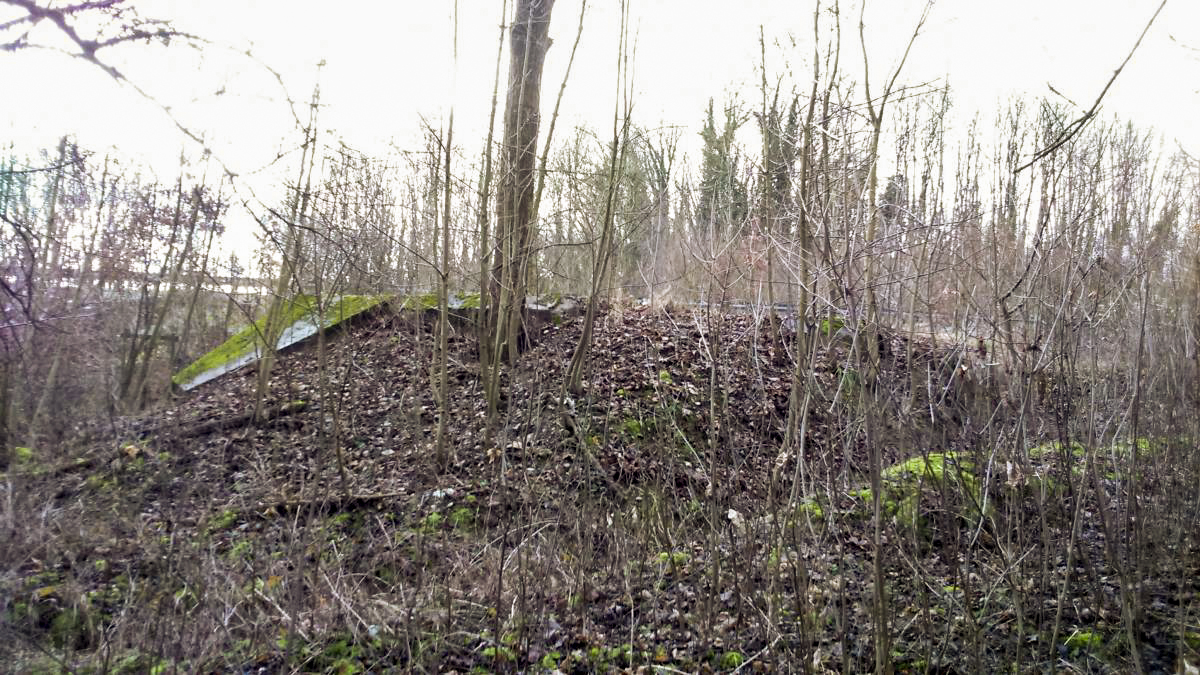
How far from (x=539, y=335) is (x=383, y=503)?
3082 mm

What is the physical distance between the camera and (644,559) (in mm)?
3961

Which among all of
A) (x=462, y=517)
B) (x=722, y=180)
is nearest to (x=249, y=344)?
(x=462, y=517)

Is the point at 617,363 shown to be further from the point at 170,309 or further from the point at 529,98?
the point at 170,309

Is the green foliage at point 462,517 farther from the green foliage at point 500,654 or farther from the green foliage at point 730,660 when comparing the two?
the green foliage at point 730,660

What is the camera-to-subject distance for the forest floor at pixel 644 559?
3131mm

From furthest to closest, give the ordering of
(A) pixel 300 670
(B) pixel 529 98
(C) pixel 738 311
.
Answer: (C) pixel 738 311, (B) pixel 529 98, (A) pixel 300 670

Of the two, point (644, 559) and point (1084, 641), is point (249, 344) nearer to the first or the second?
point (644, 559)

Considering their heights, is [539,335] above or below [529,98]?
below

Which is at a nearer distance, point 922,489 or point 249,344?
point 922,489

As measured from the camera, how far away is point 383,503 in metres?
5.76

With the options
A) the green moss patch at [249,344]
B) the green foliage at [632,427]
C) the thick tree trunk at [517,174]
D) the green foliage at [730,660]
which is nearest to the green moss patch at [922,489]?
the green foliage at [730,660]

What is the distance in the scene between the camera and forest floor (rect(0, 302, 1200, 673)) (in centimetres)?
313

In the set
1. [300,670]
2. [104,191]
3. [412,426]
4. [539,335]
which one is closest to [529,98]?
[539,335]

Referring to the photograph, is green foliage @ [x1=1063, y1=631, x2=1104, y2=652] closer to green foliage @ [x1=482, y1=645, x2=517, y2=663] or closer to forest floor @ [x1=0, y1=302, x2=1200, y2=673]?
forest floor @ [x1=0, y1=302, x2=1200, y2=673]
